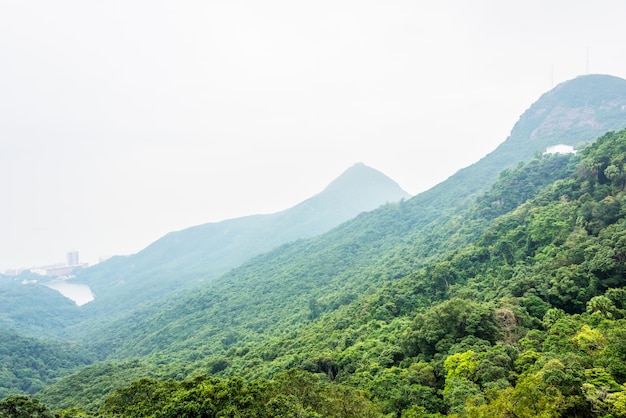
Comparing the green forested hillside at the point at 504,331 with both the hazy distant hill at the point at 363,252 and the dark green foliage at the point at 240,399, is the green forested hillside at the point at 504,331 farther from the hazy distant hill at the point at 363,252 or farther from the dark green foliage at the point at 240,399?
the hazy distant hill at the point at 363,252

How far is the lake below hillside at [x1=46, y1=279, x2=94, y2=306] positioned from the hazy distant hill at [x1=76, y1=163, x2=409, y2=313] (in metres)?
3.39

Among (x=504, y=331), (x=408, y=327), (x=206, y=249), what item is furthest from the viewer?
(x=206, y=249)

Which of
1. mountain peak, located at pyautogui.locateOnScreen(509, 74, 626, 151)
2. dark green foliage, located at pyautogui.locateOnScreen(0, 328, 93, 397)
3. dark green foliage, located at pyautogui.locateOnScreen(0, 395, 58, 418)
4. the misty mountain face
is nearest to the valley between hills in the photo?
dark green foliage, located at pyautogui.locateOnScreen(0, 395, 58, 418)

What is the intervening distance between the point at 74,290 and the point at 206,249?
194 ft

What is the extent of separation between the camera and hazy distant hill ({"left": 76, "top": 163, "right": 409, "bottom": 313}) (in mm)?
126062

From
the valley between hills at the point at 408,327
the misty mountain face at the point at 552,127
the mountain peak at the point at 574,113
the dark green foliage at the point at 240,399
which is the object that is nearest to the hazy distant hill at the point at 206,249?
the valley between hills at the point at 408,327

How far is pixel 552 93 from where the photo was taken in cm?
11706

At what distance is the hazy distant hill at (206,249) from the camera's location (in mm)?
126062

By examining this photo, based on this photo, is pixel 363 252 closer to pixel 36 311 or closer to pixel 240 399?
pixel 240 399

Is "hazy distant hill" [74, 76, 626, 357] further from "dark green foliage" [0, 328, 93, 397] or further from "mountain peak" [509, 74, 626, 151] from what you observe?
"dark green foliage" [0, 328, 93, 397]

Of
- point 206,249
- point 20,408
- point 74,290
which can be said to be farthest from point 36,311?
point 20,408

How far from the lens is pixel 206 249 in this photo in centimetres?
17225

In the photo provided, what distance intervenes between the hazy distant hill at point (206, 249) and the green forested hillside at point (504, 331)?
87.4 m

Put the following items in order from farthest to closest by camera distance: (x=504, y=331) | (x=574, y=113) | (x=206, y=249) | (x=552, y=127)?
(x=206, y=249)
(x=552, y=127)
(x=574, y=113)
(x=504, y=331)
